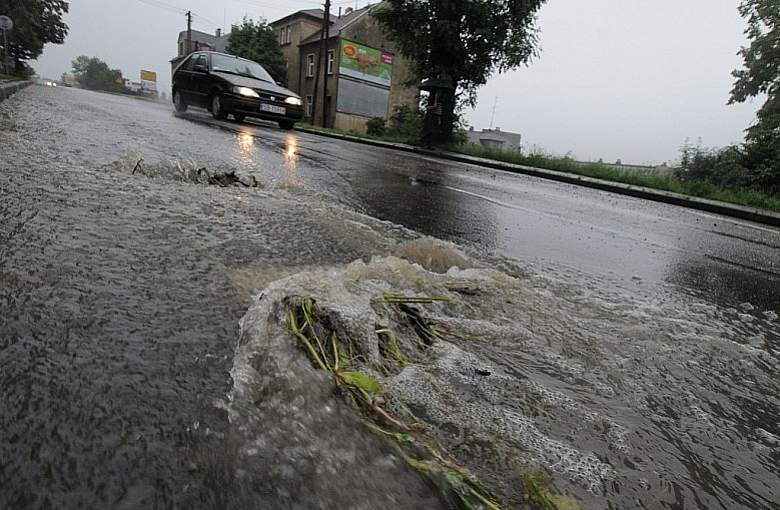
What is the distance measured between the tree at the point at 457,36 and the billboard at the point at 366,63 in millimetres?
19073

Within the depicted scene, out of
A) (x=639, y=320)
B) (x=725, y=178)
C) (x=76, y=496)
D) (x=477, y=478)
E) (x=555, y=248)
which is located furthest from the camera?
(x=725, y=178)

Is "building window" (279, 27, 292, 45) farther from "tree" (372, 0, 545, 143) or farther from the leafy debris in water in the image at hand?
the leafy debris in water

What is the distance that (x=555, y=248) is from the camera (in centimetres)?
348

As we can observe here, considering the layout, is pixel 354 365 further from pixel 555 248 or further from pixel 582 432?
pixel 555 248

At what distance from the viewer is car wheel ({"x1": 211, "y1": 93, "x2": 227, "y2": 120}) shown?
1180 centimetres

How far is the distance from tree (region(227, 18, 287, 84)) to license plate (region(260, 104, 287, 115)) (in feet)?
90.4

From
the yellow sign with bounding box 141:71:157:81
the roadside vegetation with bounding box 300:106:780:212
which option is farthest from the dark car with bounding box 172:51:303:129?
the yellow sign with bounding box 141:71:157:81

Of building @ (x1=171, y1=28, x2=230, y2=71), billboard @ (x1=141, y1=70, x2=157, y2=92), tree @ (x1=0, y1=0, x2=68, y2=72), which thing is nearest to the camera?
tree @ (x1=0, y1=0, x2=68, y2=72)

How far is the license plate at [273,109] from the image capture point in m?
11.9

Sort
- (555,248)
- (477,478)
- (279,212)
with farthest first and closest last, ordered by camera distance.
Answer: (555,248)
(279,212)
(477,478)

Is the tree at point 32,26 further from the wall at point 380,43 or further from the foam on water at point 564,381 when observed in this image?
the foam on water at point 564,381

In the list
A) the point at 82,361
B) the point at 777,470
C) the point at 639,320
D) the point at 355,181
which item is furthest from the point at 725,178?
the point at 82,361

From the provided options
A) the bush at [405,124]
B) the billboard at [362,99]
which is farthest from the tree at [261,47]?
the bush at [405,124]

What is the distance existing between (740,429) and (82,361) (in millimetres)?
1701
